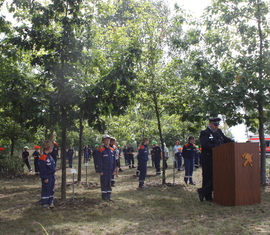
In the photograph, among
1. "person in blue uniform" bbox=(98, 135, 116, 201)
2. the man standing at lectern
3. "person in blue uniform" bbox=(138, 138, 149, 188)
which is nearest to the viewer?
the man standing at lectern

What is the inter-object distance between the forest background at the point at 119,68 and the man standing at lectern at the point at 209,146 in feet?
6.03

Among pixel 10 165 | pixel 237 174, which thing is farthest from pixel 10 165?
pixel 237 174

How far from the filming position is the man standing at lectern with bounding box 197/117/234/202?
24.5 ft

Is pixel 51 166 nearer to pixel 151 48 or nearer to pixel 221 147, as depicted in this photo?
pixel 221 147

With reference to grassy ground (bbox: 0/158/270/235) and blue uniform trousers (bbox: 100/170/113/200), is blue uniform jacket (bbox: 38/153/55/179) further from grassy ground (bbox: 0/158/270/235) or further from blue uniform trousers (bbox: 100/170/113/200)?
blue uniform trousers (bbox: 100/170/113/200)

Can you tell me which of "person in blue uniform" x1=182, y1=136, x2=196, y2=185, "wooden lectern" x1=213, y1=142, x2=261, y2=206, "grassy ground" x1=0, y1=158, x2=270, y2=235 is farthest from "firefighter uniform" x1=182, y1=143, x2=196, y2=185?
"wooden lectern" x1=213, y1=142, x2=261, y2=206

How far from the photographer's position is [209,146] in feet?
24.2

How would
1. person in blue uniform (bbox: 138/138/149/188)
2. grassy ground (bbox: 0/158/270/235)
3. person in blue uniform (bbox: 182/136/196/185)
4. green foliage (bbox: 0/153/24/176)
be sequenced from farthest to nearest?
green foliage (bbox: 0/153/24/176)
person in blue uniform (bbox: 182/136/196/185)
person in blue uniform (bbox: 138/138/149/188)
grassy ground (bbox: 0/158/270/235)

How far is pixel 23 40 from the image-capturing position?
7785 millimetres

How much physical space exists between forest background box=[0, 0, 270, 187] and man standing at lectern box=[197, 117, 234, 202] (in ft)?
6.03

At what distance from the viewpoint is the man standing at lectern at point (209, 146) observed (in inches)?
294

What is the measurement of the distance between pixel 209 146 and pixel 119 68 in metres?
2.84

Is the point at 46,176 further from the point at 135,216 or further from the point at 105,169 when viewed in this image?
the point at 135,216

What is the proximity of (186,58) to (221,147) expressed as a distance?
5194 mm
